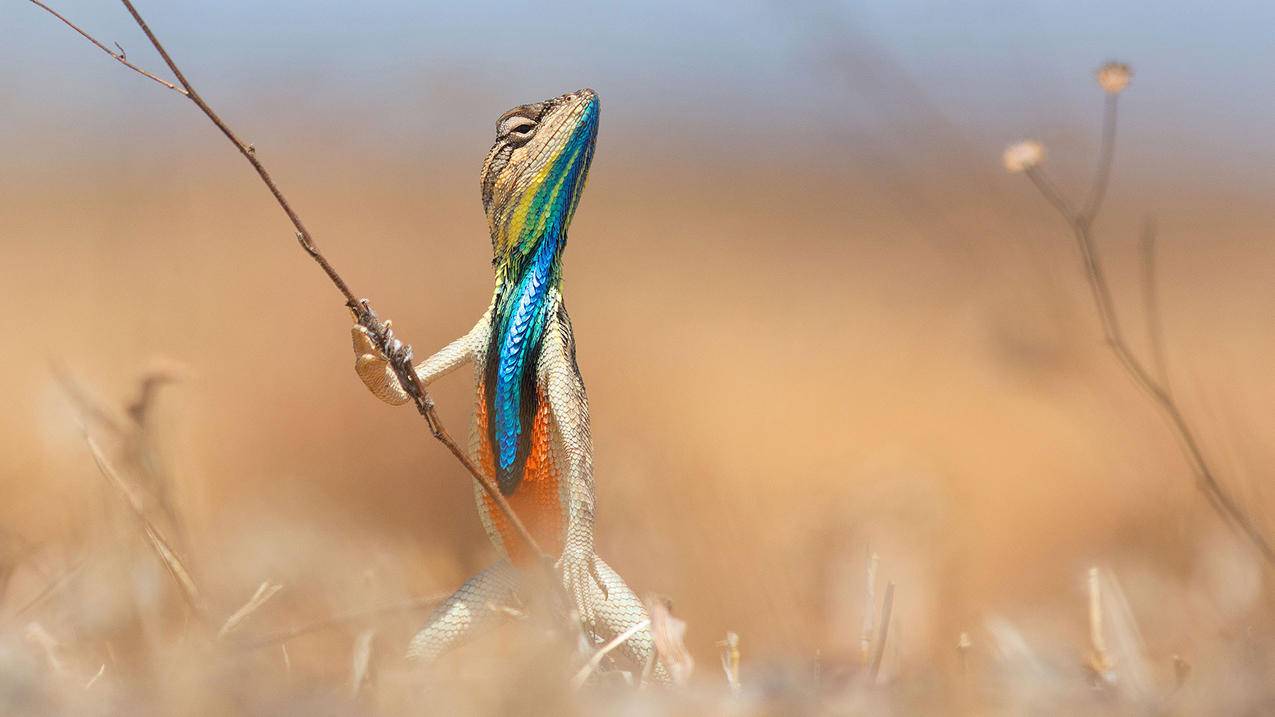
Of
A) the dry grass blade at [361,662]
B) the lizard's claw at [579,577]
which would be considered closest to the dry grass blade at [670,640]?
the lizard's claw at [579,577]

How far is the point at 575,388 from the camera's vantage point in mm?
1457

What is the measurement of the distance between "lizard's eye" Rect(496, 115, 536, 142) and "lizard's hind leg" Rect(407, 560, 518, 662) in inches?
24.6

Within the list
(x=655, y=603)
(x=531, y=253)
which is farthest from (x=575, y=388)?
(x=655, y=603)

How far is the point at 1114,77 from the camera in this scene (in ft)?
4.64

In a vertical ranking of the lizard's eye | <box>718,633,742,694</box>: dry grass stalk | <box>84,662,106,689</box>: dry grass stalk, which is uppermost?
the lizard's eye

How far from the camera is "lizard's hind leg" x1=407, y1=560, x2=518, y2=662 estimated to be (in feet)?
5.07

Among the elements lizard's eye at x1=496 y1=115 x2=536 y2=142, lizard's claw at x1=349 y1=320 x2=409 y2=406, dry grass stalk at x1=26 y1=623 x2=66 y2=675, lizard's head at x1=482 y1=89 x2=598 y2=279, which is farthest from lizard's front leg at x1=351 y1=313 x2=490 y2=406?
dry grass stalk at x1=26 y1=623 x2=66 y2=675

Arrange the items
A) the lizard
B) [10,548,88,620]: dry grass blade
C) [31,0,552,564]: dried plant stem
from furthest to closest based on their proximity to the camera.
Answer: the lizard < [10,548,88,620]: dry grass blade < [31,0,552,564]: dried plant stem

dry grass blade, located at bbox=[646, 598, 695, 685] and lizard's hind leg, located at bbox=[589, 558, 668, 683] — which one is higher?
dry grass blade, located at bbox=[646, 598, 695, 685]

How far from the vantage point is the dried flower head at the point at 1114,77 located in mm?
1403

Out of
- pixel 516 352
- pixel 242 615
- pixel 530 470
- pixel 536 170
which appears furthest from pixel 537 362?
pixel 242 615

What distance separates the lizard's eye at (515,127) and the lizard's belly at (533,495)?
1.14 ft

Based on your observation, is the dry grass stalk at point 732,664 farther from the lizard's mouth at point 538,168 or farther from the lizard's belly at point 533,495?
the lizard's mouth at point 538,168

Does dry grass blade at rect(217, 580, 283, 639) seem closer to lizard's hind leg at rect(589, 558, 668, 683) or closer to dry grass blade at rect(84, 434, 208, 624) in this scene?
dry grass blade at rect(84, 434, 208, 624)
